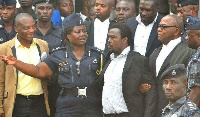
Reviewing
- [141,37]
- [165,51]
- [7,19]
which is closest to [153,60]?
[165,51]

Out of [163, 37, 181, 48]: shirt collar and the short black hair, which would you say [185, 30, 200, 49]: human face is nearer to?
[163, 37, 181, 48]: shirt collar

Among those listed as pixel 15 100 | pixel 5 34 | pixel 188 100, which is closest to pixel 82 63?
pixel 15 100

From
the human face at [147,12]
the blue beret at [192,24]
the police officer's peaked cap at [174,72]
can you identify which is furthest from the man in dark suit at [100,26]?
the police officer's peaked cap at [174,72]

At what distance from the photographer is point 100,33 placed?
1005 centimetres

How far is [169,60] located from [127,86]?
2.22ft

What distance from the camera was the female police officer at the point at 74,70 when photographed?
8.80 metres

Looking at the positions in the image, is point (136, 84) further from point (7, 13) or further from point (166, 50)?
point (7, 13)

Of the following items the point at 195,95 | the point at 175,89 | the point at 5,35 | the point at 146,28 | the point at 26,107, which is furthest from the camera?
the point at 5,35

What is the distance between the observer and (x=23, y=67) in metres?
8.78

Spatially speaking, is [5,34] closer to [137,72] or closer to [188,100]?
[137,72]

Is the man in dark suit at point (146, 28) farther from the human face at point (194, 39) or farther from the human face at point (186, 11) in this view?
the human face at point (194, 39)

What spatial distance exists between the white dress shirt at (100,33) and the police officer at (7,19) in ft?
4.54

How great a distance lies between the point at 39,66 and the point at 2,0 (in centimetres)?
191

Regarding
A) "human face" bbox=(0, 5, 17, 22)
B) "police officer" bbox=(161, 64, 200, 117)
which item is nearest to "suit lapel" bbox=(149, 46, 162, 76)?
"police officer" bbox=(161, 64, 200, 117)
